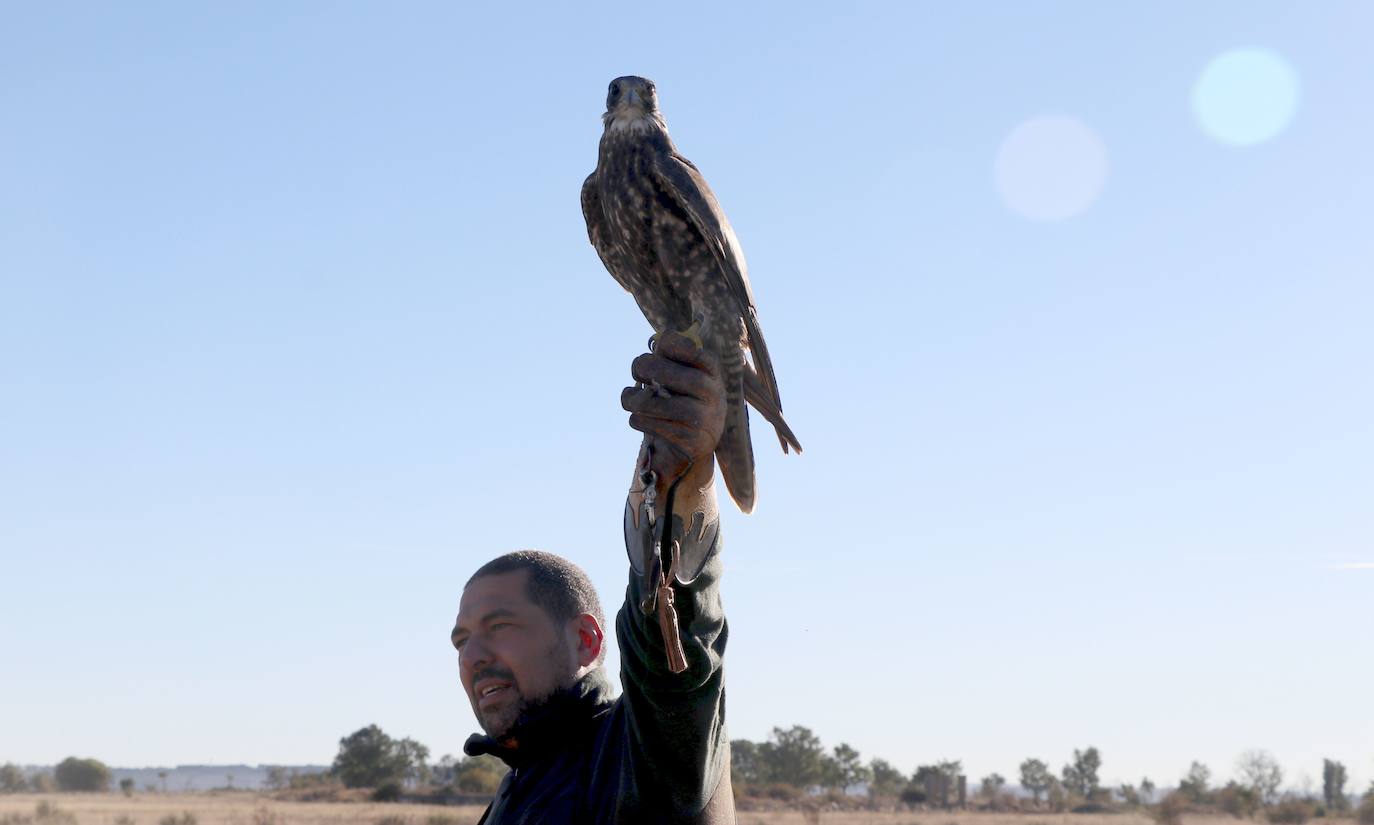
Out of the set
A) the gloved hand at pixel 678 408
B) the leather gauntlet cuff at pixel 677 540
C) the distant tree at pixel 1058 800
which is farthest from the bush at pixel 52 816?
the gloved hand at pixel 678 408

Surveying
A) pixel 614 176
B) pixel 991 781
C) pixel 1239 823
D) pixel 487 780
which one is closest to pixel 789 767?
pixel 991 781

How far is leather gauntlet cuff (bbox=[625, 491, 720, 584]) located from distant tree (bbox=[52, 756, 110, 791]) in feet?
203

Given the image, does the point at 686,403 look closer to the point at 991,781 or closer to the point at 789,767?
the point at 789,767

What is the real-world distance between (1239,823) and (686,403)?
3338cm

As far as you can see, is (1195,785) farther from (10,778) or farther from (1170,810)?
(10,778)

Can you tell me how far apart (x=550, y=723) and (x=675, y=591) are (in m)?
0.76

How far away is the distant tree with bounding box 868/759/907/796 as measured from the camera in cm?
4616

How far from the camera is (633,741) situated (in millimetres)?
2982

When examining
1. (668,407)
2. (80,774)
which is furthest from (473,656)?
(80,774)

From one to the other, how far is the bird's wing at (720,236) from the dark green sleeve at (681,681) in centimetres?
126

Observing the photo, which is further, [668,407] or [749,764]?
[749,764]

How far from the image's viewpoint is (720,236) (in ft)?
13.5

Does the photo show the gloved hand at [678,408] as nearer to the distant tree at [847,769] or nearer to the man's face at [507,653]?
the man's face at [507,653]

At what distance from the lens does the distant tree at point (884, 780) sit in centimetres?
4616
